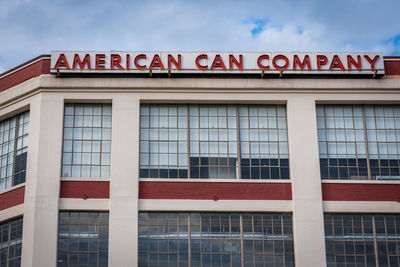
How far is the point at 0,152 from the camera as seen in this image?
115 ft

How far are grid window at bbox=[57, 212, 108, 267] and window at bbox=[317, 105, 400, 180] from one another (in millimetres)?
10514

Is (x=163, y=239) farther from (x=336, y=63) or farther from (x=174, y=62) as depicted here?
(x=336, y=63)

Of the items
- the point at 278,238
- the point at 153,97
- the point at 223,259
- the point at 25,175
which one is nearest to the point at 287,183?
the point at 278,238

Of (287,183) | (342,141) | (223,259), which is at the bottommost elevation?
(223,259)

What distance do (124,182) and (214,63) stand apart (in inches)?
281

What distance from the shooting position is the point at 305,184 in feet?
107

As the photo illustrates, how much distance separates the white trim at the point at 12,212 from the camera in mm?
32219

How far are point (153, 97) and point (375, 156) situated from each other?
10.9 meters

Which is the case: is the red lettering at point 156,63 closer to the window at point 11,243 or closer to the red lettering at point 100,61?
the red lettering at point 100,61

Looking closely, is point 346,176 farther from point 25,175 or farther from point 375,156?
point 25,175

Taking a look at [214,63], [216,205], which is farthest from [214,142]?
[214,63]

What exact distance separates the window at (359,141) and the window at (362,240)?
6.83ft

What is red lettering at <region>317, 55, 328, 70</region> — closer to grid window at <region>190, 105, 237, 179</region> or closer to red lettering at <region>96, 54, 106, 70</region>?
grid window at <region>190, 105, 237, 179</region>

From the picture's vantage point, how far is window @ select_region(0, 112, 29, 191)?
3366 cm
